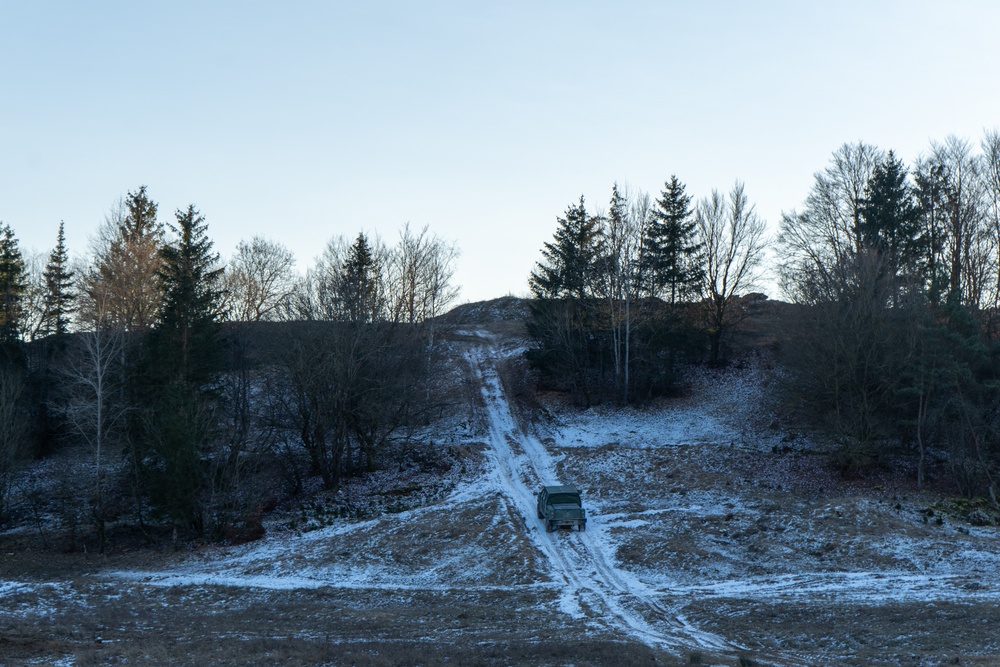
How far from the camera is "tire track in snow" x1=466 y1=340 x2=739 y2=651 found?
63.5 ft

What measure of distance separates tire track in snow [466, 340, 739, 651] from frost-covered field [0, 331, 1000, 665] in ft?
0.35

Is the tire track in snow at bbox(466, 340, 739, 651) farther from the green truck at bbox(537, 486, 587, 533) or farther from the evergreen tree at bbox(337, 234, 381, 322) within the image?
the evergreen tree at bbox(337, 234, 381, 322)

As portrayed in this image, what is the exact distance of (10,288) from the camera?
168 ft

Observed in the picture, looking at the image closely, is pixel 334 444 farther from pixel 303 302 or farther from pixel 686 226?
pixel 686 226

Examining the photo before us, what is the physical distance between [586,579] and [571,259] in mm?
28910

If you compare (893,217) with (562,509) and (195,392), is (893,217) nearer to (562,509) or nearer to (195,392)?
(562,509)

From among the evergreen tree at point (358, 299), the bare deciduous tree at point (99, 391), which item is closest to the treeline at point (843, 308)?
the evergreen tree at point (358, 299)

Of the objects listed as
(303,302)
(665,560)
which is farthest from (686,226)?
(665,560)

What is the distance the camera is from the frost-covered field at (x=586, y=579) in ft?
57.8

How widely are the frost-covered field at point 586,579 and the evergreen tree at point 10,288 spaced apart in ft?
87.9

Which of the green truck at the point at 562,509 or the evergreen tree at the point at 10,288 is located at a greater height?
the evergreen tree at the point at 10,288

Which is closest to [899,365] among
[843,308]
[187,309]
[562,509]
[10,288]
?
[843,308]

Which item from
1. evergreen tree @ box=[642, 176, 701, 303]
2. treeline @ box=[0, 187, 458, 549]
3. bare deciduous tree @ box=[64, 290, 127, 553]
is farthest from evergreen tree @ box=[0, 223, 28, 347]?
evergreen tree @ box=[642, 176, 701, 303]

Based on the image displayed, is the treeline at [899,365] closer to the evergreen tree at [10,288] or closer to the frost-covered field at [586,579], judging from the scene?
the frost-covered field at [586,579]
